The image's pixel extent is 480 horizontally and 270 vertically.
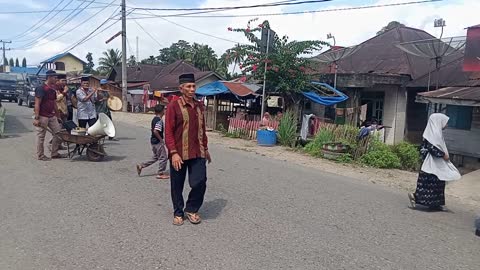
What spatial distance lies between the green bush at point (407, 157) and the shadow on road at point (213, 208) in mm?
7949

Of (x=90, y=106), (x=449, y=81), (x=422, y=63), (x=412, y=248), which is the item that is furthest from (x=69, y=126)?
(x=422, y=63)

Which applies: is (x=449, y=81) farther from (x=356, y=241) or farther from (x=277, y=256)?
(x=277, y=256)

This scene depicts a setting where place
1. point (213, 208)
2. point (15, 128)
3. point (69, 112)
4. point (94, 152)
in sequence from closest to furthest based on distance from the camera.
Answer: point (213, 208) → point (94, 152) → point (69, 112) → point (15, 128)

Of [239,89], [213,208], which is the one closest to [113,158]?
[213,208]

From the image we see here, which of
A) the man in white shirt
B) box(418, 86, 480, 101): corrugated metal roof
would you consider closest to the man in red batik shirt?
the man in white shirt

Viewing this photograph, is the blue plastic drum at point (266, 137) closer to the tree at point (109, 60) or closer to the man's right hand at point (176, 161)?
the man's right hand at point (176, 161)

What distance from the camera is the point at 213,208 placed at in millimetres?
6332

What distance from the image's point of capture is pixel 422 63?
1917 cm

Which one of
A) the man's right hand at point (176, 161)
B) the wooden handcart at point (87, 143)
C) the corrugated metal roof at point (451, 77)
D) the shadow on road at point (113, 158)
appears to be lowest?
the shadow on road at point (113, 158)

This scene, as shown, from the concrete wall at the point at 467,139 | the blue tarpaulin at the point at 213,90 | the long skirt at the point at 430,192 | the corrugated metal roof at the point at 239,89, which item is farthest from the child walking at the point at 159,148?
the blue tarpaulin at the point at 213,90

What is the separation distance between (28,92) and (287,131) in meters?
21.9

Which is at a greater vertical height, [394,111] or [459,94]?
[459,94]

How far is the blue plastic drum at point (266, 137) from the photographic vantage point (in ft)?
51.0

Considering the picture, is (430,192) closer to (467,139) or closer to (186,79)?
(186,79)
